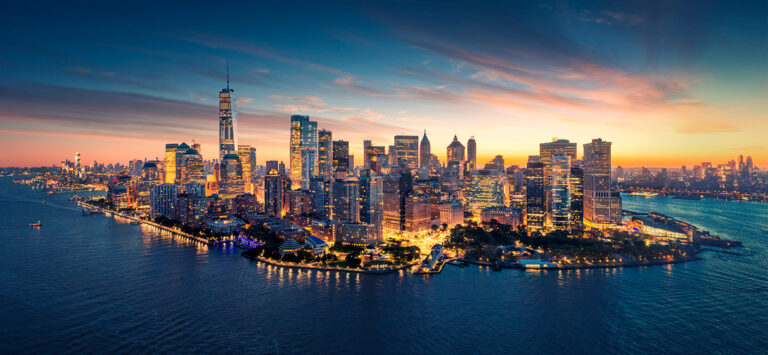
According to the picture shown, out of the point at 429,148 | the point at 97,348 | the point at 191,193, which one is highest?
the point at 429,148

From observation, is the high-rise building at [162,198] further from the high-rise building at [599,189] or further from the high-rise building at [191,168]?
the high-rise building at [599,189]

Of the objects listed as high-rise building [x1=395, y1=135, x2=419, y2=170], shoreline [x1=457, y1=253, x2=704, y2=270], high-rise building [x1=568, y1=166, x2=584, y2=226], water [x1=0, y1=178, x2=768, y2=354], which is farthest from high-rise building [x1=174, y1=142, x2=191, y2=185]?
high-rise building [x1=568, y1=166, x2=584, y2=226]

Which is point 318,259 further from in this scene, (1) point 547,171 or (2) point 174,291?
(1) point 547,171

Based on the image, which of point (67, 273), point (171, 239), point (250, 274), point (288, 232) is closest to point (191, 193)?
point (171, 239)

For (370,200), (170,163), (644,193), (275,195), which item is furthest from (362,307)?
(644,193)

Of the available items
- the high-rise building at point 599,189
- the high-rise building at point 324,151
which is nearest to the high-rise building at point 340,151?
the high-rise building at point 324,151

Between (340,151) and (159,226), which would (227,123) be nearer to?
(340,151)
